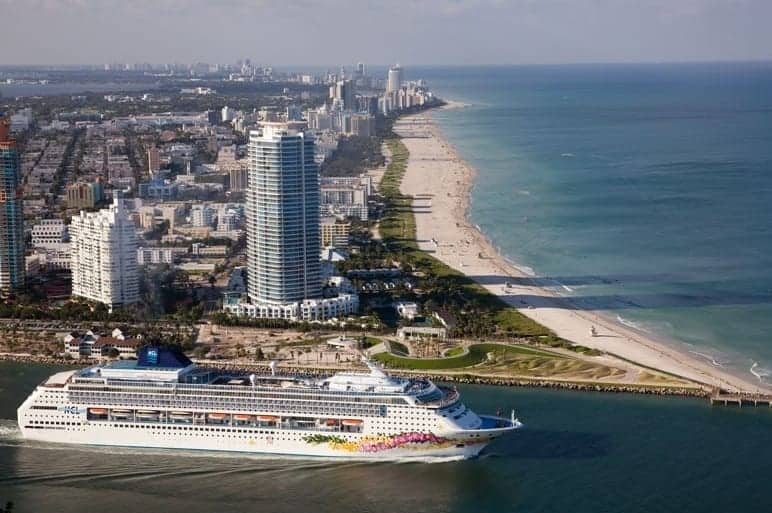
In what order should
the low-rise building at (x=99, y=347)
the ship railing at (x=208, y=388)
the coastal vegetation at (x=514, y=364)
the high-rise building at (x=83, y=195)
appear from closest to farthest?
the ship railing at (x=208, y=388) → the coastal vegetation at (x=514, y=364) → the low-rise building at (x=99, y=347) → the high-rise building at (x=83, y=195)

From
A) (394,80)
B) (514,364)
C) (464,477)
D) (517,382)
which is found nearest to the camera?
(464,477)

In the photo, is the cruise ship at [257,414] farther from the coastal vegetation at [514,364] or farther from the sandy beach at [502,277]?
the sandy beach at [502,277]

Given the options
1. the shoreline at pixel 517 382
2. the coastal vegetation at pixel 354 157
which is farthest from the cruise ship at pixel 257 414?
the coastal vegetation at pixel 354 157

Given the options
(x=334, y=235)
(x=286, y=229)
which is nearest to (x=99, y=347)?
(x=286, y=229)

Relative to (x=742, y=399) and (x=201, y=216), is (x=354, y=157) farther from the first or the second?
(x=742, y=399)

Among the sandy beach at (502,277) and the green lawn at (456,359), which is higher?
the sandy beach at (502,277)

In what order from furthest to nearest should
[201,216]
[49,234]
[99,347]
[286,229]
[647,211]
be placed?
1. [647,211]
2. [201,216]
3. [49,234]
4. [286,229]
5. [99,347]

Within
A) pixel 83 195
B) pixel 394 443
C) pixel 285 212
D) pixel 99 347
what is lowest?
pixel 99 347
